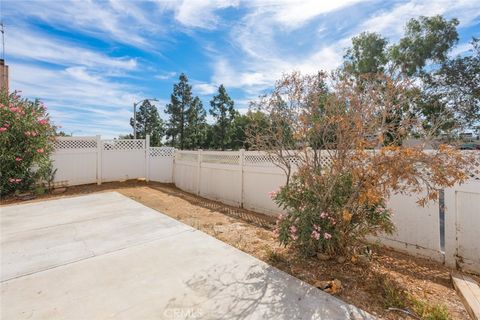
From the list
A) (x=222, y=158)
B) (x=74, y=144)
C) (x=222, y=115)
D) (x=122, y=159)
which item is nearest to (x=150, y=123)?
(x=222, y=115)

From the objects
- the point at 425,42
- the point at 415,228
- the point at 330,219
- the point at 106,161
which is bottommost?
the point at 415,228

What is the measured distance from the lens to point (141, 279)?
272cm

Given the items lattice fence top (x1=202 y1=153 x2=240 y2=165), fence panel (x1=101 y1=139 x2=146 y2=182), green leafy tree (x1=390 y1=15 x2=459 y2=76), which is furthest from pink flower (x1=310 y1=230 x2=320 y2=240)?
green leafy tree (x1=390 y1=15 x2=459 y2=76)

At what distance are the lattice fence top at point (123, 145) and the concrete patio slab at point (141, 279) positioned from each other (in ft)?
16.9

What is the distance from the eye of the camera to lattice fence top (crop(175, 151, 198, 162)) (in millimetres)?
8630

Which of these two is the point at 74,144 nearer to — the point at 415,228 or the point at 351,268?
the point at 351,268

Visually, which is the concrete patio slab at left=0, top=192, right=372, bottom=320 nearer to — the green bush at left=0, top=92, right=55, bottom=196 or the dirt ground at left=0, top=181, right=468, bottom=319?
the dirt ground at left=0, top=181, right=468, bottom=319

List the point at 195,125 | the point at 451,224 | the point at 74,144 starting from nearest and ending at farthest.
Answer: the point at 451,224 < the point at 74,144 < the point at 195,125

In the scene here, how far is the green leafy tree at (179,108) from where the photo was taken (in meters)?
27.0

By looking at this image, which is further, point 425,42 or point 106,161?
point 425,42

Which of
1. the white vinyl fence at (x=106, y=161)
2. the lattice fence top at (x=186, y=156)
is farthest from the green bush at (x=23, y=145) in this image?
the lattice fence top at (x=186, y=156)

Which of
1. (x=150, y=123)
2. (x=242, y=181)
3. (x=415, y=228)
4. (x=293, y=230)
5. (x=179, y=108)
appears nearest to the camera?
(x=293, y=230)

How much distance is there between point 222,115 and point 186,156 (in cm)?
2187

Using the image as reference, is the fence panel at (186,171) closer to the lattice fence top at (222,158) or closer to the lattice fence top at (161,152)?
the lattice fence top at (161,152)
